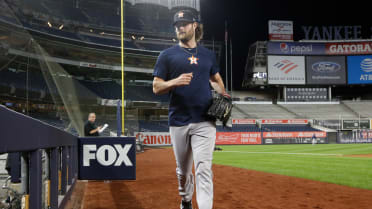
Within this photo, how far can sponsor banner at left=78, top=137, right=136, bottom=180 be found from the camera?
6.99m

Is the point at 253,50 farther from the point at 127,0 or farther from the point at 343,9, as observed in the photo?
the point at 127,0

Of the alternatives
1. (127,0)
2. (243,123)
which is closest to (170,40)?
(127,0)

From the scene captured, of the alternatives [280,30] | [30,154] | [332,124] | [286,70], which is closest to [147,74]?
[286,70]

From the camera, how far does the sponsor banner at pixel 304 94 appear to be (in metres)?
46.3

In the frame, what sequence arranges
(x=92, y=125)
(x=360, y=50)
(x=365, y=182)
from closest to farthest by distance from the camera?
(x=365, y=182) → (x=92, y=125) → (x=360, y=50)

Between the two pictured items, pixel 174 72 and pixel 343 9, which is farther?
pixel 343 9

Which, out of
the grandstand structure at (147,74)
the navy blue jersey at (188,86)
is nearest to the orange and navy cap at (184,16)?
the navy blue jersey at (188,86)

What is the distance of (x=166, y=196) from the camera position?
215 inches

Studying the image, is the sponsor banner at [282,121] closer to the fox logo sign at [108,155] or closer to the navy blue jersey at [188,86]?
the fox logo sign at [108,155]

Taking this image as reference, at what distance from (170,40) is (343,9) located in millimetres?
27984

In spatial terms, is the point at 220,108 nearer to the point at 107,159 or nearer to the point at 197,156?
the point at 197,156

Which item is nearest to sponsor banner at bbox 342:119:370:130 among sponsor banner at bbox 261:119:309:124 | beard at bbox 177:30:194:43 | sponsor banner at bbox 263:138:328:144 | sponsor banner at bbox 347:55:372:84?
sponsor banner at bbox 261:119:309:124

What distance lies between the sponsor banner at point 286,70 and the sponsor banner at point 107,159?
40115 mm

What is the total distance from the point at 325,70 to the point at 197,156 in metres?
47.0
